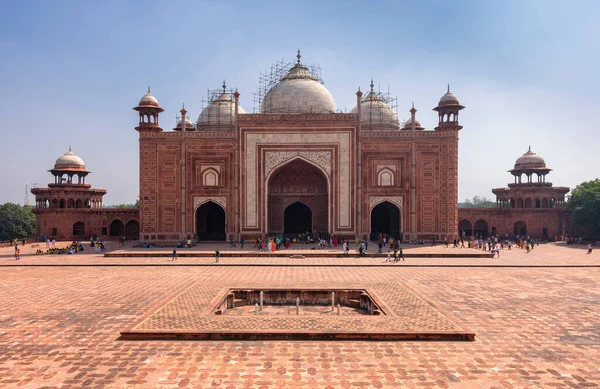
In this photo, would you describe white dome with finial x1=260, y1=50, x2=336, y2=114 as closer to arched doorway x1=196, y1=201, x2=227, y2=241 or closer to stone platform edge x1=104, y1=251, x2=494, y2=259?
arched doorway x1=196, y1=201, x2=227, y2=241

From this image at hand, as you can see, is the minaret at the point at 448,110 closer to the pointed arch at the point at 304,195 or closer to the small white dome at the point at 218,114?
the pointed arch at the point at 304,195

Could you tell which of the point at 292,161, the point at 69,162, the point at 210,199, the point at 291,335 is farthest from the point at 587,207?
the point at 69,162

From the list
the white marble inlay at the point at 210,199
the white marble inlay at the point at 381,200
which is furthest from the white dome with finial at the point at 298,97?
the white marble inlay at the point at 210,199

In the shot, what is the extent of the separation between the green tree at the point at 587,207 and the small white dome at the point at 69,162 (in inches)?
1563

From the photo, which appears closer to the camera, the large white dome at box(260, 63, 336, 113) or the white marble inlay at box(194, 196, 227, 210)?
the white marble inlay at box(194, 196, 227, 210)

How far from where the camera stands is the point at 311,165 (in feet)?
78.0

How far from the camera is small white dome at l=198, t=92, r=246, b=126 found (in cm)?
3016

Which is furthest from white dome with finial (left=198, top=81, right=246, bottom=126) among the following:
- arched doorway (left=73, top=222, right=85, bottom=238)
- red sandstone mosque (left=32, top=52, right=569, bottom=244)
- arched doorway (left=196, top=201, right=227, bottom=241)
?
arched doorway (left=73, top=222, right=85, bottom=238)

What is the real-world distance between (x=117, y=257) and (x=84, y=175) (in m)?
17.2

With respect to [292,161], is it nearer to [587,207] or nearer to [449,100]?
[449,100]

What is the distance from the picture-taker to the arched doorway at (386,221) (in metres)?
25.4

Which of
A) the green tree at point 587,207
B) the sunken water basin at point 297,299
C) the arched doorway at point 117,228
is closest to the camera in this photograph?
the sunken water basin at point 297,299

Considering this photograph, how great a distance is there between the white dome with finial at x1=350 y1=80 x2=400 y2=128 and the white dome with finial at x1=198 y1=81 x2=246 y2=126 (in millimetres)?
10540

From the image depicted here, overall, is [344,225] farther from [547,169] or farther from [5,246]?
[5,246]
